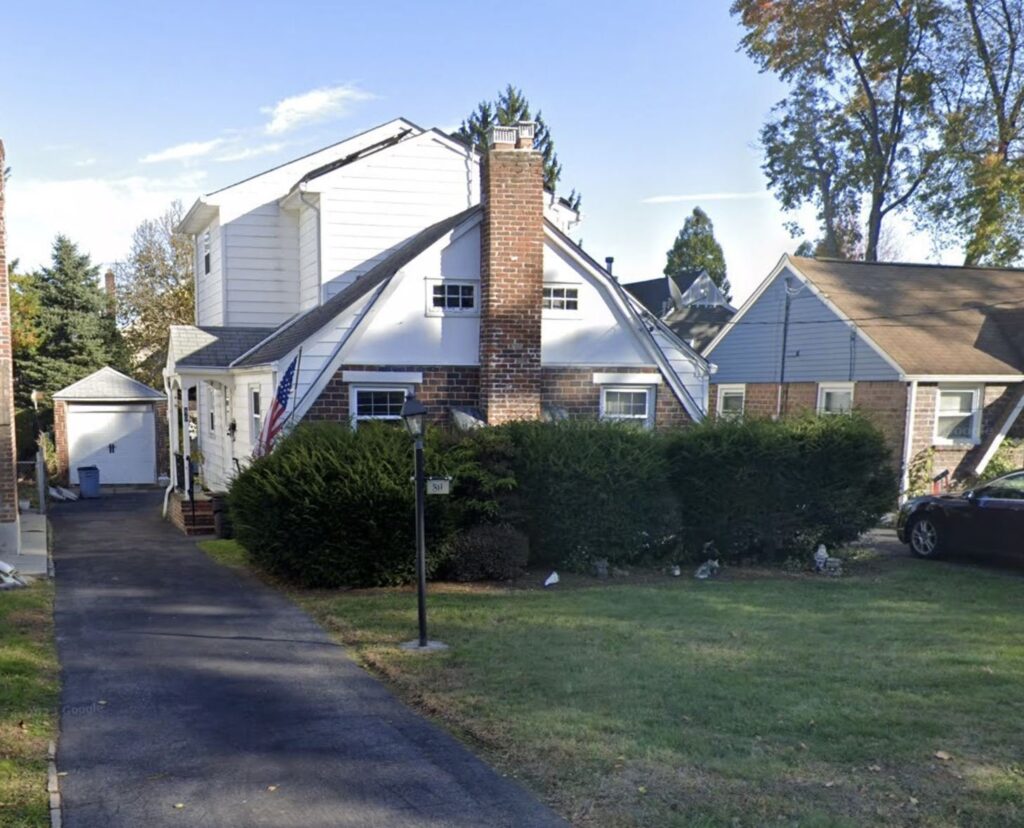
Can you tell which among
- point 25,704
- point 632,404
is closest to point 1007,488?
point 632,404

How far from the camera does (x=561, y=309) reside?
1512cm

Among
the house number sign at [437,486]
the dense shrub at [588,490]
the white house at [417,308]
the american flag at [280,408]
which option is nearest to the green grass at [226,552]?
the white house at [417,308]

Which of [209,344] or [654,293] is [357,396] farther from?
[654,293]

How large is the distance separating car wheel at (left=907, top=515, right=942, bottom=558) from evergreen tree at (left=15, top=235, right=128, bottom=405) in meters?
26.8

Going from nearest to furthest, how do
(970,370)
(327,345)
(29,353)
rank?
(327,345) < (970,370) < (29,353)

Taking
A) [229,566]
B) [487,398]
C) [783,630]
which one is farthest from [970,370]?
[229,566]

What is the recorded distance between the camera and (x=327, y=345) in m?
13.8

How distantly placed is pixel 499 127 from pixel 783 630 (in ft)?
31.2

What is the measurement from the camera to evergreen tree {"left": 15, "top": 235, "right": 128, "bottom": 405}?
96.5 ft

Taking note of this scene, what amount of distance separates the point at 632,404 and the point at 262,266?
338 inches

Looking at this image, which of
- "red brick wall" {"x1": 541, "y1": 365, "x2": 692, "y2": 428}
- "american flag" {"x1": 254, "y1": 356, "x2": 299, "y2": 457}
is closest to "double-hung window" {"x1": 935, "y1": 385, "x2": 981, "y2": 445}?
"red brick wall" {"x1": 541, "y1": 365, "x2": 692, "y2": 428}

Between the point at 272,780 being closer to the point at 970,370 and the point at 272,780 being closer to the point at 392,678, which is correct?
the point at 392,678

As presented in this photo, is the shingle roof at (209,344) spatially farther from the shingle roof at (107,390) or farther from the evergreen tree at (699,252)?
the evergreen tree at (699,252)

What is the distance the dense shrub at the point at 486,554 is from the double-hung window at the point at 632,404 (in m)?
4.75
